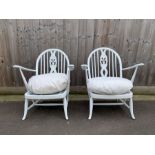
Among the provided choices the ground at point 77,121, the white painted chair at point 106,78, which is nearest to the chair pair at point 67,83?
the white painted chair at point 106,78

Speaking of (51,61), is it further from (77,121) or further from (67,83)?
(77,121)

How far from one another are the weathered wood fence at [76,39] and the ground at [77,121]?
0.63 metres

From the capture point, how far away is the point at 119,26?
2629 millimetres

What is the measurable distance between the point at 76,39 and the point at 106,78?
733mm

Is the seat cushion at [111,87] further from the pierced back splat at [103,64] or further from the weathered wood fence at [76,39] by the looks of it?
the weathered wood fence at [76,39]

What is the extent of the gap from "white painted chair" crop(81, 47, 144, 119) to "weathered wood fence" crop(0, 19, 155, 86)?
14cm

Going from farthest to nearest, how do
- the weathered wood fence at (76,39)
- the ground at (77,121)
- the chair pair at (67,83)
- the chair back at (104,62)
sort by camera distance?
the chair back at (104,62) → the weathered wood fence at (76,39) → the chair pair at (67,83) → the ground at (77,121)

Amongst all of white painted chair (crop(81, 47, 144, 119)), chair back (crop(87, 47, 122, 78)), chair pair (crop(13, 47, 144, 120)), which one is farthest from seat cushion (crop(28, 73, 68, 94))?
chair back (crop(87, 47, 122, 78))

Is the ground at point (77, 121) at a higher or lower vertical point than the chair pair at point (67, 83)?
lower

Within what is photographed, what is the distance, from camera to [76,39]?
2744mm

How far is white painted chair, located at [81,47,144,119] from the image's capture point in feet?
7.72

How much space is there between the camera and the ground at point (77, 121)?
7.36ft

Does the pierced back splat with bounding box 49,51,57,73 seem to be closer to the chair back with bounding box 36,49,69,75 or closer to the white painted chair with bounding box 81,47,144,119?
the chair back with bounding box 36,49,69,75
